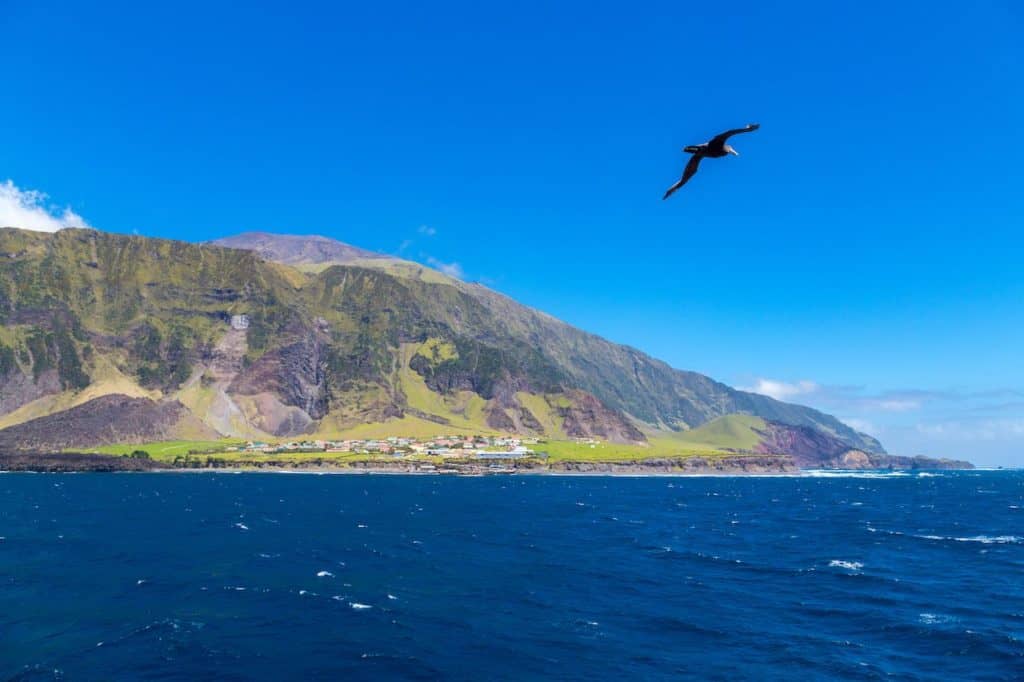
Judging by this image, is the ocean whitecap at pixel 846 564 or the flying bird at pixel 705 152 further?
the ocean whitecap at pixel 846 564

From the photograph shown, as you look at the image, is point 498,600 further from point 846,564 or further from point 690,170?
point 690,170

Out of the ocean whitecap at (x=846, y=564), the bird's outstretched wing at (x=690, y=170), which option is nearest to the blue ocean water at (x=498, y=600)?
the ocean whitecap at (x=846, y=564)

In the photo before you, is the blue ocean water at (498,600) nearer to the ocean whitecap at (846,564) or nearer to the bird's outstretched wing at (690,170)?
the ocean whitecap at (846,564)

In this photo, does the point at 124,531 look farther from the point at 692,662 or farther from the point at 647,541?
the point at 692,662

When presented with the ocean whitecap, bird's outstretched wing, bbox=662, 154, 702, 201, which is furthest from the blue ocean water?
bird's outstretched wing, bbox=662, 154, 702, 201

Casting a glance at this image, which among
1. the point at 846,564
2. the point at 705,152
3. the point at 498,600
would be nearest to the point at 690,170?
the point at 705,152

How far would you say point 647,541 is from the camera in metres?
112

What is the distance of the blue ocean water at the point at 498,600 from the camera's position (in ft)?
172

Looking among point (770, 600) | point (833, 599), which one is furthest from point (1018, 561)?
point (770, 600)

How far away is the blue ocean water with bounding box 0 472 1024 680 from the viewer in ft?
172

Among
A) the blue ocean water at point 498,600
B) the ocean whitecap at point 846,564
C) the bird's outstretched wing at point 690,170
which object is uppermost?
the bird's outstretched wing at point 690,170

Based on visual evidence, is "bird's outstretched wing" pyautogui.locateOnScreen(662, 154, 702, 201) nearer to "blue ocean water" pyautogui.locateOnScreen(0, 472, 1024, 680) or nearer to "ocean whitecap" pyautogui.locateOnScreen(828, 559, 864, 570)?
"blue ocean water" pyautogui.locateOnScreen(0, 472, 1024, 680)

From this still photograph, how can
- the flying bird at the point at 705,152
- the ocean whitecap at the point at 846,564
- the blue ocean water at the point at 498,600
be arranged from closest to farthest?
the flying bird at the point at 705,152, the blue ocean water at the point at 498,600, the ocean whitecap at the point at 846,564

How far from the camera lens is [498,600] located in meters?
70.4
